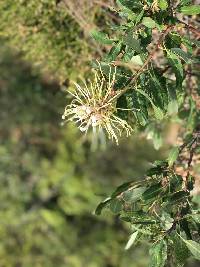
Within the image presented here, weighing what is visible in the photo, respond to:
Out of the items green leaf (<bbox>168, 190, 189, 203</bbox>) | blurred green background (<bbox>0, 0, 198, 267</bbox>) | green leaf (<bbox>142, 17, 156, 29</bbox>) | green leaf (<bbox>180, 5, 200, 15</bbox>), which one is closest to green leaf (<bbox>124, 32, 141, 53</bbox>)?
green leaf (<bbox>142, 17, 156, 29</bbox>)

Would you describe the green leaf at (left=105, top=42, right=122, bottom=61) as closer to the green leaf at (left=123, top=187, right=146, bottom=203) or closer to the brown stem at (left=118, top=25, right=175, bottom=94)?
the brown stem at (left=118, top=25, right=175, bottom=94)

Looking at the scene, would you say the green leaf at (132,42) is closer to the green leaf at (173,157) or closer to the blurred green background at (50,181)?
the green leaf at (173,157)

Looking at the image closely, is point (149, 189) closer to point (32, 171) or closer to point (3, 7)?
point (3, 7)

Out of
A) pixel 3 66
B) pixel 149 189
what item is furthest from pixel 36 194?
pixel 149 189

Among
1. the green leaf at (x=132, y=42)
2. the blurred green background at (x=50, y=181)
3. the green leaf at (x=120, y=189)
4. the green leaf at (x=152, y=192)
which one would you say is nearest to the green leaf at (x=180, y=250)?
the green leaf at (x=152, y=192)

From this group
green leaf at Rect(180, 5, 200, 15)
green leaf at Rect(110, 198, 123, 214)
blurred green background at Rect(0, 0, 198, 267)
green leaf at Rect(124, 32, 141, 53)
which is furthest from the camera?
blurred green background at Rect(0, 0, 198, 267)

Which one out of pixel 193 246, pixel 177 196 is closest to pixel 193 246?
pixel 193 246
